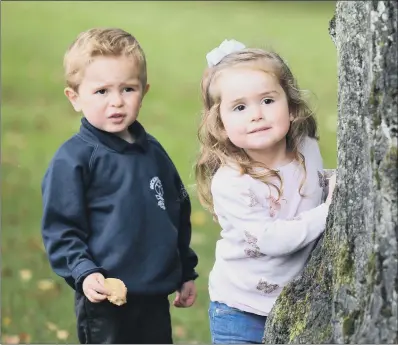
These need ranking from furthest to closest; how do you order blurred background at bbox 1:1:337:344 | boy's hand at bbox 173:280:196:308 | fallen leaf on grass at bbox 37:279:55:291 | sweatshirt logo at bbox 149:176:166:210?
fallen leaf on grass at bbox 37:279:55:291
blurred background at bbox 1:1:337:344
boy's hand at bbox 173:280:196:308
sweatshirt logo at bbox 149:176:166:210

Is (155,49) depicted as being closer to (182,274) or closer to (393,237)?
(182,274)

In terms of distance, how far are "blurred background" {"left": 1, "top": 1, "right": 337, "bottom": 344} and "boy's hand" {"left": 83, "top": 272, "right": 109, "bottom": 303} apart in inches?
22.2

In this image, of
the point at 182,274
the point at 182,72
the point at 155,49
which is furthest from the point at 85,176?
the point at 155,49

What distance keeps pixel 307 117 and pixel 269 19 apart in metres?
15.3

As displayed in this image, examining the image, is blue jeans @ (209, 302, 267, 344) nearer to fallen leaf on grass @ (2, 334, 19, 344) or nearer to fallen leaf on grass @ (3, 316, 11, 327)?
fallen leaf on grass @ (2, 334, 19, 344)

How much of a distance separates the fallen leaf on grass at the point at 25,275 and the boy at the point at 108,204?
2459mm

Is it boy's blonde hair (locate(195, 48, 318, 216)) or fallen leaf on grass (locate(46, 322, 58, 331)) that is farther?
fallen leaf on grass (locate(46, 322, 58, 331))

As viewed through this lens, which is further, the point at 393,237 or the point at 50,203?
the point at 50,203

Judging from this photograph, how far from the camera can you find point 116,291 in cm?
340

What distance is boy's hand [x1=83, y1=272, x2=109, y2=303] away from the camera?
134 inches

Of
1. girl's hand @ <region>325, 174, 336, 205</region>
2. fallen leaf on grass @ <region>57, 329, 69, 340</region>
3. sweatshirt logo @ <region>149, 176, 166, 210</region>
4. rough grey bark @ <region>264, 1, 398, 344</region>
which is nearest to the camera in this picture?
rough grey bark @ <region>264, 1, 398, 344</region>

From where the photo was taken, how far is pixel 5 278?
6105 millimetres

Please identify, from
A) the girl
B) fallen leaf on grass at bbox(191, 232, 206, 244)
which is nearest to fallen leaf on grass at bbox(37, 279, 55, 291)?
fallen leaf on grass at bbox(191, 232, 206, 244)

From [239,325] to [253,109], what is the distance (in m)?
0.80
